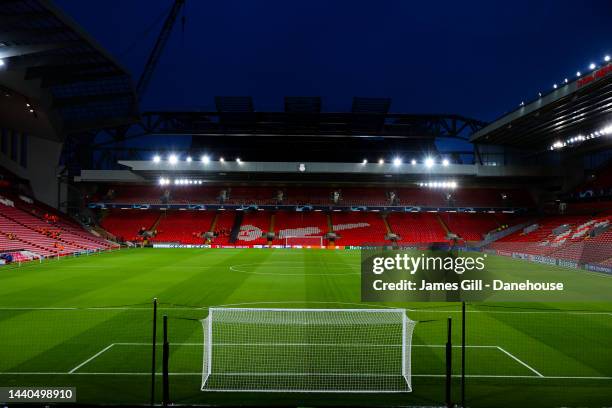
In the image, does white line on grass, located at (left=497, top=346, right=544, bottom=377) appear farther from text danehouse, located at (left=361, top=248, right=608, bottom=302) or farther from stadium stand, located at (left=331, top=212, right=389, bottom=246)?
stadium stand, located at (left=331, top=212, right=389, bottom=246)


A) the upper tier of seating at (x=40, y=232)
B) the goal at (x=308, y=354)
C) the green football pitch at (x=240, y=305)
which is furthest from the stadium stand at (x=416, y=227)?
the goal at (x=308, y=354)

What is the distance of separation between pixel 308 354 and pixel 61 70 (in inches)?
1327

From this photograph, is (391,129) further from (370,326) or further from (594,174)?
(370,326)

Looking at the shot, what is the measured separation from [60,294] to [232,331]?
34.8ft

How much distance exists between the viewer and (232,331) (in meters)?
12.7

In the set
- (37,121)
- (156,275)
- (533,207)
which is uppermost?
(37,121)

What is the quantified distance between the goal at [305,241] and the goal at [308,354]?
38161 mm

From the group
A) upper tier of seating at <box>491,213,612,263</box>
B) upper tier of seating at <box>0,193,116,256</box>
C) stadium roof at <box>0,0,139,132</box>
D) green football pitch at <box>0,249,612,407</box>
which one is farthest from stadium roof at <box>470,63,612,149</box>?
upper tier of seating at <box>0,193,116,256</box>

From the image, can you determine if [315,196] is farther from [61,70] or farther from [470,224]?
[61,70]

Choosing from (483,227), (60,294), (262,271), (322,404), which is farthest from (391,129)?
(322,404)

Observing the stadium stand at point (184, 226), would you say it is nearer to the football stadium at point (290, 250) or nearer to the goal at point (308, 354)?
the football stadium at point (290, 250)

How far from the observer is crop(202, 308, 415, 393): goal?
29.3 feet

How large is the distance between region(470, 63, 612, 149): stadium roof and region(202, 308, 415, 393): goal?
25580 millimetres

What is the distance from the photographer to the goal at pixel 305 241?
52.9 metres
